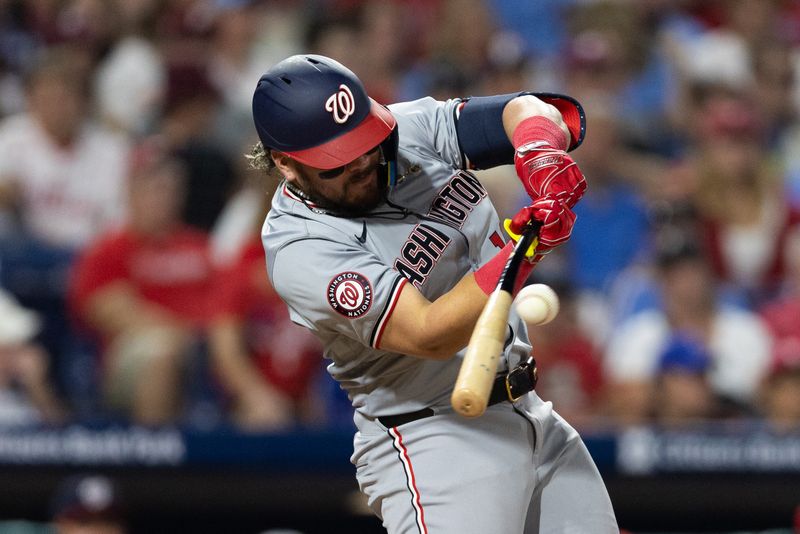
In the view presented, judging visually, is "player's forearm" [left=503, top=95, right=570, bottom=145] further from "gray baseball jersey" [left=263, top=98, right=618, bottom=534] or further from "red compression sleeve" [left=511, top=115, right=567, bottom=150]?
"gray baseball jersey" [left=263, top=98, right=618, bottom=534]

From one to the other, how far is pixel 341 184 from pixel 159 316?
110 inches

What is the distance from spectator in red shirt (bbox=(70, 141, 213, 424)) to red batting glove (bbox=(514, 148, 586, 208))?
9.46 feet

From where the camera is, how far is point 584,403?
5.09 meters

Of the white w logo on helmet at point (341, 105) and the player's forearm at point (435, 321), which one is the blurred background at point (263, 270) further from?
the white w logo on helmet at point (341, 105)

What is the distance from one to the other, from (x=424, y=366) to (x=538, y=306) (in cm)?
54

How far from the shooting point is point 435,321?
2.50 m

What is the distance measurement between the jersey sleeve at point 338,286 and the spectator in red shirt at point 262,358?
2429 millimetres

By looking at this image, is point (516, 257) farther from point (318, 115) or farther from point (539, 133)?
point (318, 115)

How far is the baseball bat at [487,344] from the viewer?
2.22 metres

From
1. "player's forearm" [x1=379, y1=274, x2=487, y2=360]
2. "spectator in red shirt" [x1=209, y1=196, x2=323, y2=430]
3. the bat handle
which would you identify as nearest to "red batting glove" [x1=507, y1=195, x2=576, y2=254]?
the bat handle

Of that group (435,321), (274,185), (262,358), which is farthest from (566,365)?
(435,321)

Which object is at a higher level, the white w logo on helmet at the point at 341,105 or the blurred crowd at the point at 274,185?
the white w logo on helmet at the point at 341,105

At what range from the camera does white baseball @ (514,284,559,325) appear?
2.31 meters

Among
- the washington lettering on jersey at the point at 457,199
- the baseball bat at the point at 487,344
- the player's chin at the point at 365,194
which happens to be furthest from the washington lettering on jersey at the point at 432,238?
the baseball bat at the point at 487,344
